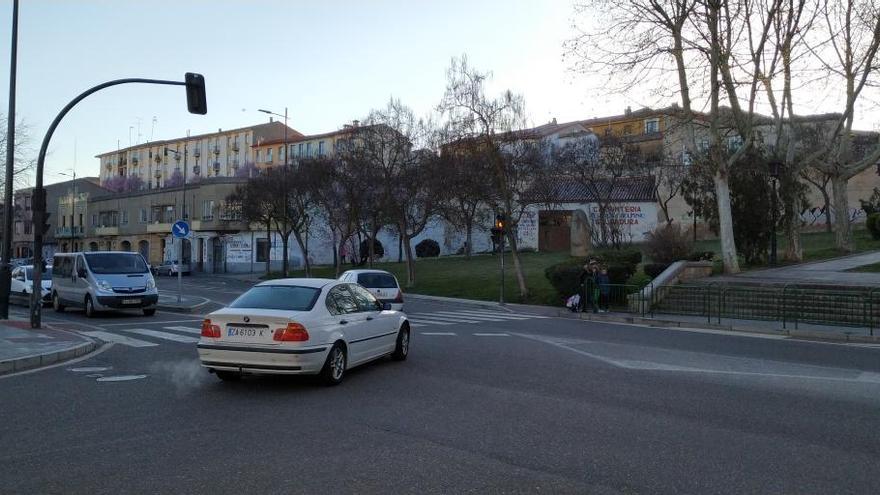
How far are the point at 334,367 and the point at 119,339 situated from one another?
7741 millimetres

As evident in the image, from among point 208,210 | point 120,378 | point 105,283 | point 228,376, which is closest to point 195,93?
point 105,283

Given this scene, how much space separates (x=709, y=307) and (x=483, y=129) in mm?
12982

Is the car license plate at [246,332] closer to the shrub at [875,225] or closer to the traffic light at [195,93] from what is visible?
the traffic light at [195,93]

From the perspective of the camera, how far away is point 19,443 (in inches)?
247

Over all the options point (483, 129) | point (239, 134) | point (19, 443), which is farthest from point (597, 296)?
point (239, 134)

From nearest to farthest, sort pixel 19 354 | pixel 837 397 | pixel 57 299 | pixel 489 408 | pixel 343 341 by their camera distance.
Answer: pixel 489 408 < pixel 837 397 < pixel 343 341 < pixel 19 354 < pixel 57 299

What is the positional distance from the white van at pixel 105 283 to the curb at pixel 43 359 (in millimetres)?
7611

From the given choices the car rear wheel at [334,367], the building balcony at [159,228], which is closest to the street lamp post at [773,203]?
the car rear wheel at [334,367]

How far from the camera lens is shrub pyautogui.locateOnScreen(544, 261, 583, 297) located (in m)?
25.6

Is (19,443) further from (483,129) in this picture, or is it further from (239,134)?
(239,134)

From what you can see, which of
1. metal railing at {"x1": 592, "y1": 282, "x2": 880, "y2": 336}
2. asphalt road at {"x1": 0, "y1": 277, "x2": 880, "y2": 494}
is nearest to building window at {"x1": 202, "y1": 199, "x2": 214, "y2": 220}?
metal railing at {"x1": 592, "y1": 282, "x2": 880, "y2": 336}

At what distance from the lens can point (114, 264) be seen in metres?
21.2

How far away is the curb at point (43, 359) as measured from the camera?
10523mm

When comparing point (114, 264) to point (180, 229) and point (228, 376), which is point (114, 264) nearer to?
point (180, 229)
